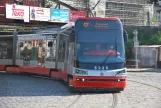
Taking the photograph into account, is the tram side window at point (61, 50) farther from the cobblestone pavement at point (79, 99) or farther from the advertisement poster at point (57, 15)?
the advertisement poster at point (57, 15)

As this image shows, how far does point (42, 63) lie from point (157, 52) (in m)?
22.4

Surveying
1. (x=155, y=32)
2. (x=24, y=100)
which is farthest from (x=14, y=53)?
(x=155, y=32)

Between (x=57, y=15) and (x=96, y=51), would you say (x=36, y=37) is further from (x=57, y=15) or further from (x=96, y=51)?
(x=57, y=15)

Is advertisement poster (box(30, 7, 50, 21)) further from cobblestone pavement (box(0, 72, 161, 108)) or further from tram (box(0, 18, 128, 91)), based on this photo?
cobblestone pavement (box(0, 72, 161, 108))

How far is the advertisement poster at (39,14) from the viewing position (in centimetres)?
5140

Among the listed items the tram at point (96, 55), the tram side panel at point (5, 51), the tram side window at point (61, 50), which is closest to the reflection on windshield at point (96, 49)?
the tram at point (96, 55)

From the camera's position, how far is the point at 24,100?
14.8 m

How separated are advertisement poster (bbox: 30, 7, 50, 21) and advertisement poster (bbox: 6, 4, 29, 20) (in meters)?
1.17

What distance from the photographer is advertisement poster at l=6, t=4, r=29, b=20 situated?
1918 inches

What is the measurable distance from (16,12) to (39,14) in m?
3.50

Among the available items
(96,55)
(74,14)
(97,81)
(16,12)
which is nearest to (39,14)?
(16,12)

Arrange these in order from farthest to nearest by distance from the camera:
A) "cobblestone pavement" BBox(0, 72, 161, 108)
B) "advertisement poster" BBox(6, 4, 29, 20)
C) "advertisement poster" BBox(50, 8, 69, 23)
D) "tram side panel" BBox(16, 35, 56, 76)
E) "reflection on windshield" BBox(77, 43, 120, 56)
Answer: "advertisement poster" BBox(50, 8, 69, 23)
"advertisement poster" BBox(6, 4, 29, 20)
"tram side panel" BBox(16, 35, 56, 76)
"reflection on windshield" BBox(77, 43, 120, 56)
"cobblestone pavement" BBox(0, 72, 161, 108)

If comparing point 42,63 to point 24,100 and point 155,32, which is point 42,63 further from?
point 155,32

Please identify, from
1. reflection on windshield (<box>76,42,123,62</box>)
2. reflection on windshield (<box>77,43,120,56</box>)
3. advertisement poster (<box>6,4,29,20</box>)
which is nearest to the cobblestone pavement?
reflection on windshield (<box>76,42,123,62</box>)
